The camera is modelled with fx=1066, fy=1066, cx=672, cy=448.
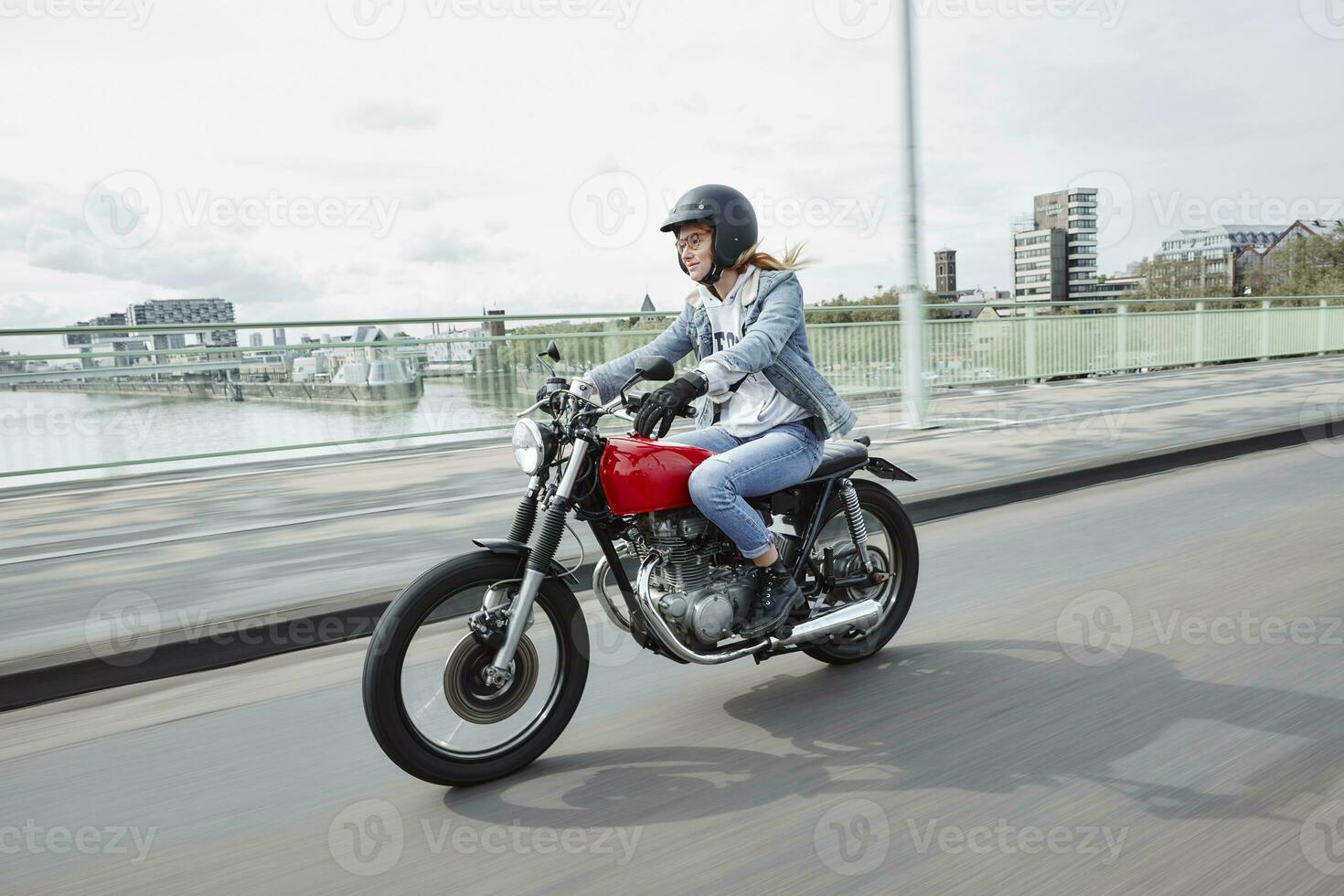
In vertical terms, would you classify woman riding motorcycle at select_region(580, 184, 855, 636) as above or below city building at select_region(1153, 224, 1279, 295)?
below

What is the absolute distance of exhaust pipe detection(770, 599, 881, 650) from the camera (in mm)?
3854

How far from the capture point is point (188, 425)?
10.3 m

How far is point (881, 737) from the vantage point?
348 cm

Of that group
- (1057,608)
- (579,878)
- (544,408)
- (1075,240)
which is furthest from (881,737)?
(1075,240)

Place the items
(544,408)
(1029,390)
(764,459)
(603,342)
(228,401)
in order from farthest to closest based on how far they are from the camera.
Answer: (1029,390), (603,342), (228,401), (764,459), (544,408)

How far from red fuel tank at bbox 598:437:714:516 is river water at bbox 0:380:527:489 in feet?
26.3

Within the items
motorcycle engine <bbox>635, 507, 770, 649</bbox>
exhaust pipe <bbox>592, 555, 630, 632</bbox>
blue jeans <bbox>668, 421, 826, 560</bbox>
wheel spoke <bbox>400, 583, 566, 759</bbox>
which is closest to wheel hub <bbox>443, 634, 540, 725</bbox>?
wheel spoke <bbox>400, 583, 566, 759</bbox>

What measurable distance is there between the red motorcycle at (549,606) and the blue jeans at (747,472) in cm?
8

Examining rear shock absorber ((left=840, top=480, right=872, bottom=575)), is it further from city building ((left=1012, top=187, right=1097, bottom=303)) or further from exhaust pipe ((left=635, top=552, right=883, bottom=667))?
city building ((left=1012, top=187, right=1097, bottom=303))

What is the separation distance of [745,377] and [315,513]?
191 inches

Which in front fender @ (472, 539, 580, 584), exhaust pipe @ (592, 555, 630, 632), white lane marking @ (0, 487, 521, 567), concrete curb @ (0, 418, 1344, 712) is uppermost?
front fender @ (472, 539, 580, 584)

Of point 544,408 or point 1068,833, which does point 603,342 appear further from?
point 1068,833

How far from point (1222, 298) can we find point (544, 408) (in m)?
22.0

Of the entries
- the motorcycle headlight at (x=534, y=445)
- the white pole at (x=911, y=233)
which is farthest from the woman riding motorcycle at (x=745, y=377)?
the white pole at (x=911, y=233)
